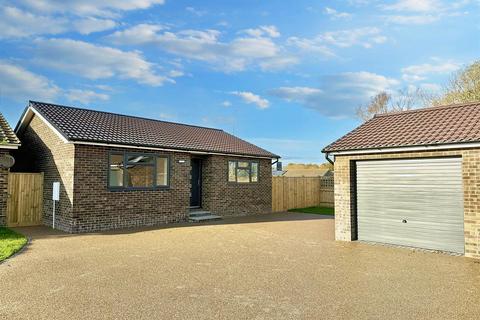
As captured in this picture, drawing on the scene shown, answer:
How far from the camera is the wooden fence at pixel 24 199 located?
1183 cm

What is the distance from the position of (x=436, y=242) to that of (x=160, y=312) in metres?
7.04

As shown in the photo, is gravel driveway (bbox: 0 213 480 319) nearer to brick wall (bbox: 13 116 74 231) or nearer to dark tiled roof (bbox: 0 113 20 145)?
brick wall (bbox: 13 116 74 231)

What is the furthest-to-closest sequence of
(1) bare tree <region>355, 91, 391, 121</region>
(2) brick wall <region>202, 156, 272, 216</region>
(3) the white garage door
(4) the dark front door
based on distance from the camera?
1. (1) bare tree <region>355, 91, 391, 121</region>
2. (4) the dark front door
3. (2) brick wall <region>202, 156, 272, 216</region>
4. (3) the white garage door

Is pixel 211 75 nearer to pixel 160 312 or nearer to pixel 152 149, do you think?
pixel 152 149

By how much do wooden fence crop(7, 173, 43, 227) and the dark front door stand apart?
19.8ft

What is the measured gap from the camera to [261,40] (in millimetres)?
13070

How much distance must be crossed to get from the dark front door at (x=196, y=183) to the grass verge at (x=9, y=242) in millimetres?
7061

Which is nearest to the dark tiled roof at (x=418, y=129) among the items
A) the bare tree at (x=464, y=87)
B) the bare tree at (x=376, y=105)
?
the bare tree at (x=464, y=87)

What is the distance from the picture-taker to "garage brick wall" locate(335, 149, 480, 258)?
296 inches

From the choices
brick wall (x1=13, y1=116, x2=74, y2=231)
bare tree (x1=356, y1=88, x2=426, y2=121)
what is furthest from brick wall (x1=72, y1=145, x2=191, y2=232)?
bare tree (x1=356, y1=88, x2=426, y2=121)

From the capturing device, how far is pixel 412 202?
8.68 m

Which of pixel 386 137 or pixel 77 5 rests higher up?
pixel 77 5

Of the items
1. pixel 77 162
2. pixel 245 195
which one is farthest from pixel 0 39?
pixel 245 195

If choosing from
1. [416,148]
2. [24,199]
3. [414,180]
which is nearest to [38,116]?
[24,199]
